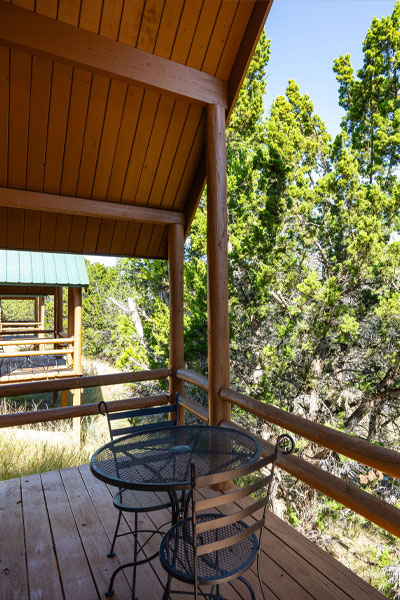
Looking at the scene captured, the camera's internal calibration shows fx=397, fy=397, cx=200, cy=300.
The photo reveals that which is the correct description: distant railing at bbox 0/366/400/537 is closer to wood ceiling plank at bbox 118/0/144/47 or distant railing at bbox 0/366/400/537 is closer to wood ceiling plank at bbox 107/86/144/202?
wood ceiling plank at bbox 107/86/144/202

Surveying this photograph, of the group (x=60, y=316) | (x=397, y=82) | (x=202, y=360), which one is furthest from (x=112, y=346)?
(x=397, y=82)

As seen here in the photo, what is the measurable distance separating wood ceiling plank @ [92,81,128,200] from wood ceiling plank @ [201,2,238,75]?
26.1 inches

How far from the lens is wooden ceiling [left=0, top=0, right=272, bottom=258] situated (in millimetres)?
2562

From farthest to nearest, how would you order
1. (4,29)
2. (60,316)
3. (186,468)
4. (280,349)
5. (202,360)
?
(60,316), (202,360), (280,349), (4,29), (186,468)

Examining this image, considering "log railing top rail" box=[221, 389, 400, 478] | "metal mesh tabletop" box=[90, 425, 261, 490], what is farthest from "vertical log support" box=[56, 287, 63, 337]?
"metal mesh tabletop" box=[90, 425, 261, 490]

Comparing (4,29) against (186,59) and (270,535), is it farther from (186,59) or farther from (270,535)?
(270,535)

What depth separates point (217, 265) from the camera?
3045mm

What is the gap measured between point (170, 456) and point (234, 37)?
298cm

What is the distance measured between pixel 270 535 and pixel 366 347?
7610 mm

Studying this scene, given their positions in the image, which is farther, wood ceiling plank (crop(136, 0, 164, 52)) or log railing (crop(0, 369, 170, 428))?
log railing (crop(0, 369, 170, 428))

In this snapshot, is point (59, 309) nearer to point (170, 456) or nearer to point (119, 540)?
point (119, 540)

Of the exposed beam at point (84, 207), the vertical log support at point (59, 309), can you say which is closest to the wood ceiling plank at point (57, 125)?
the exposed beam at point (84, 207)

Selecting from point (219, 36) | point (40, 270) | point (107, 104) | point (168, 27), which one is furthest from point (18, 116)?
point (40, 270)

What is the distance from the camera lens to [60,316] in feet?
37.8
